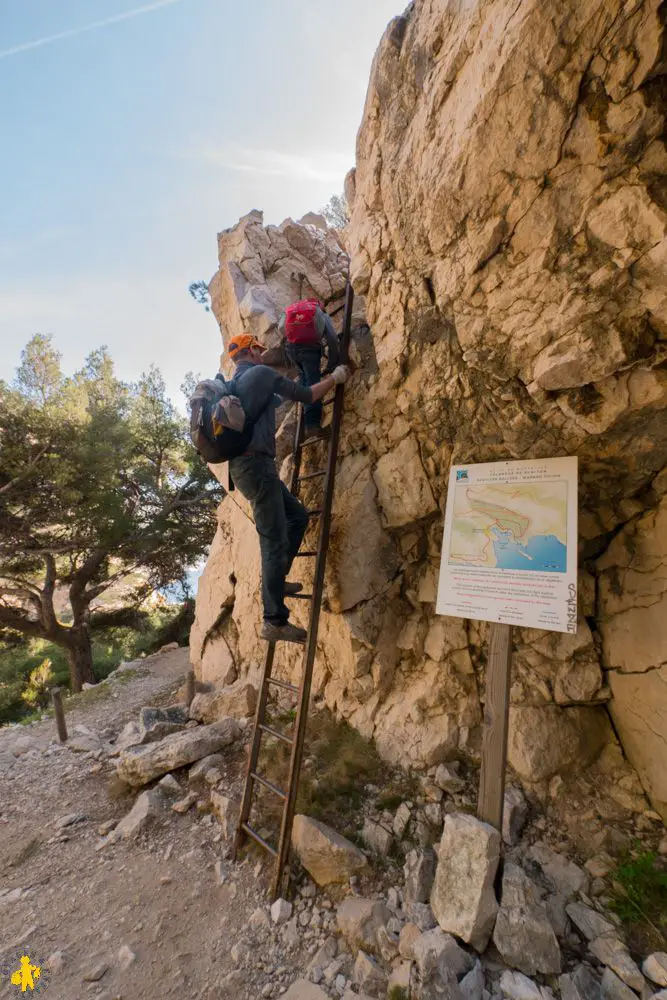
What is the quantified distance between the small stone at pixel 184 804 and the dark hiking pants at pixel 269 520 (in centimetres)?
203

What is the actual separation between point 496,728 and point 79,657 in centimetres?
1292

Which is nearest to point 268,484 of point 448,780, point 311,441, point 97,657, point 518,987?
point 311,441

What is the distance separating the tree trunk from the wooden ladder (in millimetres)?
10103

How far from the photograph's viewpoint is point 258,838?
3.48 meters

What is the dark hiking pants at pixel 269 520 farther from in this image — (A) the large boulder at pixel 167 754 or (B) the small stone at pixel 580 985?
(B) the small stone at pixel 580 985

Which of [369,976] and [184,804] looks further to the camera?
[184,804]

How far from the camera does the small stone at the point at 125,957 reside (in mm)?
2830

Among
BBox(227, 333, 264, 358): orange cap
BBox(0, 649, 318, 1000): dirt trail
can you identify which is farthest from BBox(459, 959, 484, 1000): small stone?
BBox(227, 333, 264, 358): orange cap

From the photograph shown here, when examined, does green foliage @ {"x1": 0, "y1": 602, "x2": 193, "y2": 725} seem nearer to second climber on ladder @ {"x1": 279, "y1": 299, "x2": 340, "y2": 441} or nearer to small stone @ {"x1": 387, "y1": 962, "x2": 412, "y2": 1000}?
Result: second climber on ladder @ {"x1": 279, "y1": 299, "x2": 340, "y2": 441}

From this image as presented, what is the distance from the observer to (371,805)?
3795mm

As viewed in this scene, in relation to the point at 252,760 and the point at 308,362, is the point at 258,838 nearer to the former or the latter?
the point at 252,760

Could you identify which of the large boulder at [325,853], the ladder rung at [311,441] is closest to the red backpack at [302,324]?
the ladder rung at [311,441]

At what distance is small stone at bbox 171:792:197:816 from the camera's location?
4.12m

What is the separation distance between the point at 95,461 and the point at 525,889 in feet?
35.5
